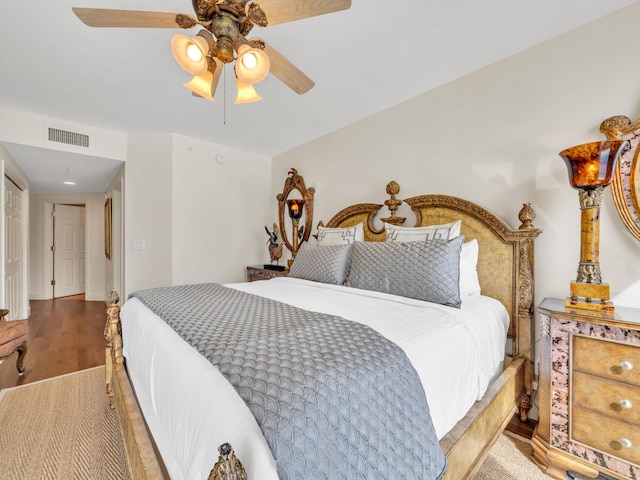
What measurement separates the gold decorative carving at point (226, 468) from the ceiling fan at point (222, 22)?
1.45m

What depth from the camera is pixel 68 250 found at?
233 inches

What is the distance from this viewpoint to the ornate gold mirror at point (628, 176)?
1506mm

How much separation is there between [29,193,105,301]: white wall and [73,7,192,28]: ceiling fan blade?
18.5 ft

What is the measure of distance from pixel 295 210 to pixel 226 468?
3103 millimetres

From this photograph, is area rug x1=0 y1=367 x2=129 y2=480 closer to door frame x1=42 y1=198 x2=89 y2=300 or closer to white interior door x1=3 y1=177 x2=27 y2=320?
white interior door x1=3 y1=177 x2=27 y2=320

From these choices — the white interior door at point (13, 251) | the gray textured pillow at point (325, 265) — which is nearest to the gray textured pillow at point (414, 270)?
the gray textured pillow at point (325, 265)

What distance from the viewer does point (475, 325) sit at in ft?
4.62

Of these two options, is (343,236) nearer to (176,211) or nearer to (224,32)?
(224,32)

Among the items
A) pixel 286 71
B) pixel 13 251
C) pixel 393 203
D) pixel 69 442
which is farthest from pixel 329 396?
pixel 13 251

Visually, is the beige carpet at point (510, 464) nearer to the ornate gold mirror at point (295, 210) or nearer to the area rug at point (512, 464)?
the area rug at point (512, 464)

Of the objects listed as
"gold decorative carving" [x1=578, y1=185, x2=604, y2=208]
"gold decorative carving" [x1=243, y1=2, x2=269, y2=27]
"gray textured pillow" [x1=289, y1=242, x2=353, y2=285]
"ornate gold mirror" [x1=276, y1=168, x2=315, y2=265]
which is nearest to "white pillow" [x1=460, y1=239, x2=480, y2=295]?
"gold decorative carving" [x1=578, y1=185, x2=604, y2=208]

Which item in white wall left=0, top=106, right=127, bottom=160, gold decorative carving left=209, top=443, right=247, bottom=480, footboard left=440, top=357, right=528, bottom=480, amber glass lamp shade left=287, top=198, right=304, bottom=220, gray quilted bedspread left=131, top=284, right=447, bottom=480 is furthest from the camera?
amber glass lamp shade left=287, top=198, right=304, bottom=220

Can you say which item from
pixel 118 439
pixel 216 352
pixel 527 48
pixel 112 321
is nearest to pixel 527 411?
pixel 216 352

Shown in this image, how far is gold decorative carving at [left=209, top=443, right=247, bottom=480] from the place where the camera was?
481 mm
